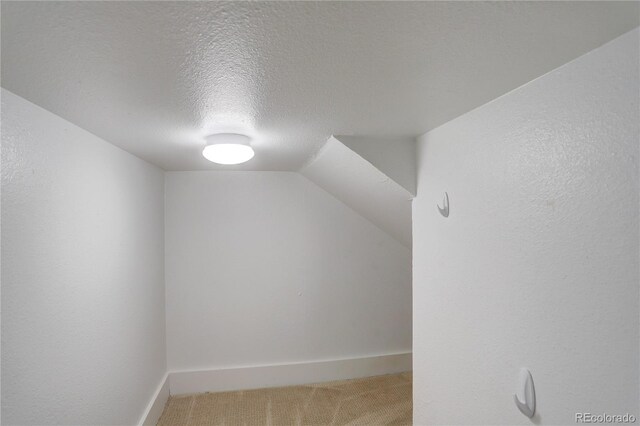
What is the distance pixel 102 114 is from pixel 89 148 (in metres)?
0.37

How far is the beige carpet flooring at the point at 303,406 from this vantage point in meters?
2.60

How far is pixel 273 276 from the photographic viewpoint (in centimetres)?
323

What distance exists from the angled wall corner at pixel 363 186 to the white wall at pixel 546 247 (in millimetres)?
426

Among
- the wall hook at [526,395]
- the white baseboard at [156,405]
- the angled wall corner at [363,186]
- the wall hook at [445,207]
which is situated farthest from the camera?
the white baseboard at [156,405]

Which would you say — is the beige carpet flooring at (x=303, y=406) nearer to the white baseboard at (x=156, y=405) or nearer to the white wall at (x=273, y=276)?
the white baseboard at (x=156, y=405)

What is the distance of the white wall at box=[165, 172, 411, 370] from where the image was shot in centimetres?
309

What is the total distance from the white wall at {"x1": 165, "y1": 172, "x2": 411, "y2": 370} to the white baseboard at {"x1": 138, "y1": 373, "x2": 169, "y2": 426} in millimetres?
206

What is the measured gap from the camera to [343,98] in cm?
124

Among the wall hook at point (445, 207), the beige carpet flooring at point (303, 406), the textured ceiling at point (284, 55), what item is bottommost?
the beige carpet flooring at point (303, 406)

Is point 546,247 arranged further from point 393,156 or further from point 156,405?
point 156,405

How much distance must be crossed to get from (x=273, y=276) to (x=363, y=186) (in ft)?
4.54

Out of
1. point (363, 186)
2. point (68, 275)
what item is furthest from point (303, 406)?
point (68, 275)

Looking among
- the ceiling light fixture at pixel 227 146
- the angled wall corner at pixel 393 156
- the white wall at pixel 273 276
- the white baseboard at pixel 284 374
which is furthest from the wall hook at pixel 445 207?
the white baseboard at pixel 284 374

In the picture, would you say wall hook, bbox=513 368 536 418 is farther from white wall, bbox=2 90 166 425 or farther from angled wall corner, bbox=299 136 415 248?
white wall, bbox=2 90 166 425
